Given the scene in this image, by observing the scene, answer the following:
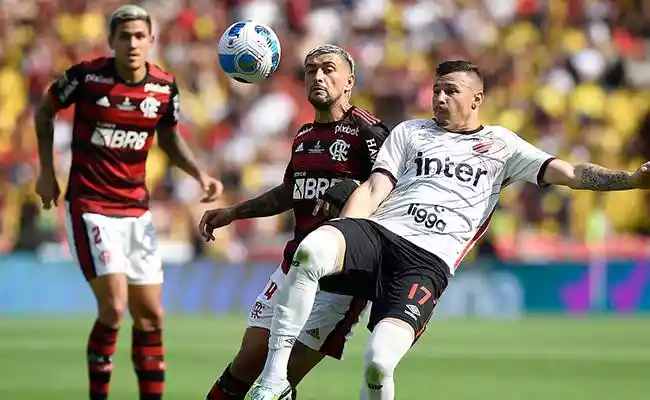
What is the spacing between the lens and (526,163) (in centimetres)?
789

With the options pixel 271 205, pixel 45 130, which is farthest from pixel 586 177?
pixel 45 130

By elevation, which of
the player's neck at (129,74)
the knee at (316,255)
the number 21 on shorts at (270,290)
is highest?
the player's neck at (129,74)

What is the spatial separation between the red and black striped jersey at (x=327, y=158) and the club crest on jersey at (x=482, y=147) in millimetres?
557

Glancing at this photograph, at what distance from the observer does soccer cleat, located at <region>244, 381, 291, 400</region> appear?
266 inches

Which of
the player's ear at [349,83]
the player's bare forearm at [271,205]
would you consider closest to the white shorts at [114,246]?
the player's bare forearm at [271,205]

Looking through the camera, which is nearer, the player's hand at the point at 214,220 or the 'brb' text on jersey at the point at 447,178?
the 'brb' text on jersey at the point at 447,178

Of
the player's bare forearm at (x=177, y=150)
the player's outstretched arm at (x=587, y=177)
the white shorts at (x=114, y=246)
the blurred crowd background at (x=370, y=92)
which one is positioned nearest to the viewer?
the player's outstretched arm at (x=587, y=177)

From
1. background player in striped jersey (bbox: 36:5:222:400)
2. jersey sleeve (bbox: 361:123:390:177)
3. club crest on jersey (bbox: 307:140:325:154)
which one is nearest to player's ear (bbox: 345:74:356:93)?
jersey sleeve (bbox: 361:123:390:177)

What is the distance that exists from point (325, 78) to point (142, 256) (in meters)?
2.55

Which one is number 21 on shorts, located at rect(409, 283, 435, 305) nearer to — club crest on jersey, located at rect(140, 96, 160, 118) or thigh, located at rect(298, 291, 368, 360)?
thigh, located at rect(298, 291, 368, 360)

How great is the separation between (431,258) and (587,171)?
1008mm

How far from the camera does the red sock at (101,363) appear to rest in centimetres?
956

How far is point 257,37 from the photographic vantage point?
8.31 m

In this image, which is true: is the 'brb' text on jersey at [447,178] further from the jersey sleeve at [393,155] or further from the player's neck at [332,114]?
the player's neck at [332,114]
